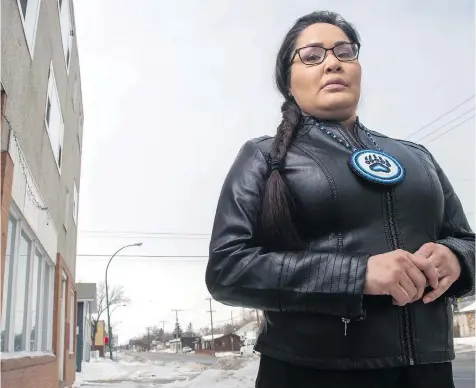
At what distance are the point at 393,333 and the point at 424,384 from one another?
6.6 inches

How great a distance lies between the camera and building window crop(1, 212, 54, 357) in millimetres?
5781

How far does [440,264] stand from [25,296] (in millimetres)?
6903

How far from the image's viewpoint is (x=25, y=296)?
7.00 meters

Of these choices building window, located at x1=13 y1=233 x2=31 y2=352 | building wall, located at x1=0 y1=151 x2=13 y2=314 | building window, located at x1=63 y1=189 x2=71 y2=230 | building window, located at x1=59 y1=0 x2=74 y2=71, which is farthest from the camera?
building window, located at x1=63 y1=189 x2=71 y2=230

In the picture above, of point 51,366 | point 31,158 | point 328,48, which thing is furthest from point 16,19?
point 51,366

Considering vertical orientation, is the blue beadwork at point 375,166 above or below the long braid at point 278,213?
above

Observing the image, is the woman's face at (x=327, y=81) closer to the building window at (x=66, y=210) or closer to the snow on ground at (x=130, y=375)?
the building window at (x=66, y=210)

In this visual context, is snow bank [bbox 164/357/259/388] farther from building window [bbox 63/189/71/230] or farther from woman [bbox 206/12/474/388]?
woman [bbox 206/12/474/388]

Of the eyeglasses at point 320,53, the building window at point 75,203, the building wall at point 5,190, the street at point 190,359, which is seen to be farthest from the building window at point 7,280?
the street at point 190,359

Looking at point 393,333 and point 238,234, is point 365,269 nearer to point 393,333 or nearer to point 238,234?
point 393,333

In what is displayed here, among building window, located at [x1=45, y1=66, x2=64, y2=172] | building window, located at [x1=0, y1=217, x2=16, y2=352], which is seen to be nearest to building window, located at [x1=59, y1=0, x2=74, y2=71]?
building window, located at [x1=45, y1=66, x2=64, y2=172]

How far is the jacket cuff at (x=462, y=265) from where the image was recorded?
1.28 meters

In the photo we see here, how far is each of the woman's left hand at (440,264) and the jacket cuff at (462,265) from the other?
57mm

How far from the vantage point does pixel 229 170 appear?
1.50 m
